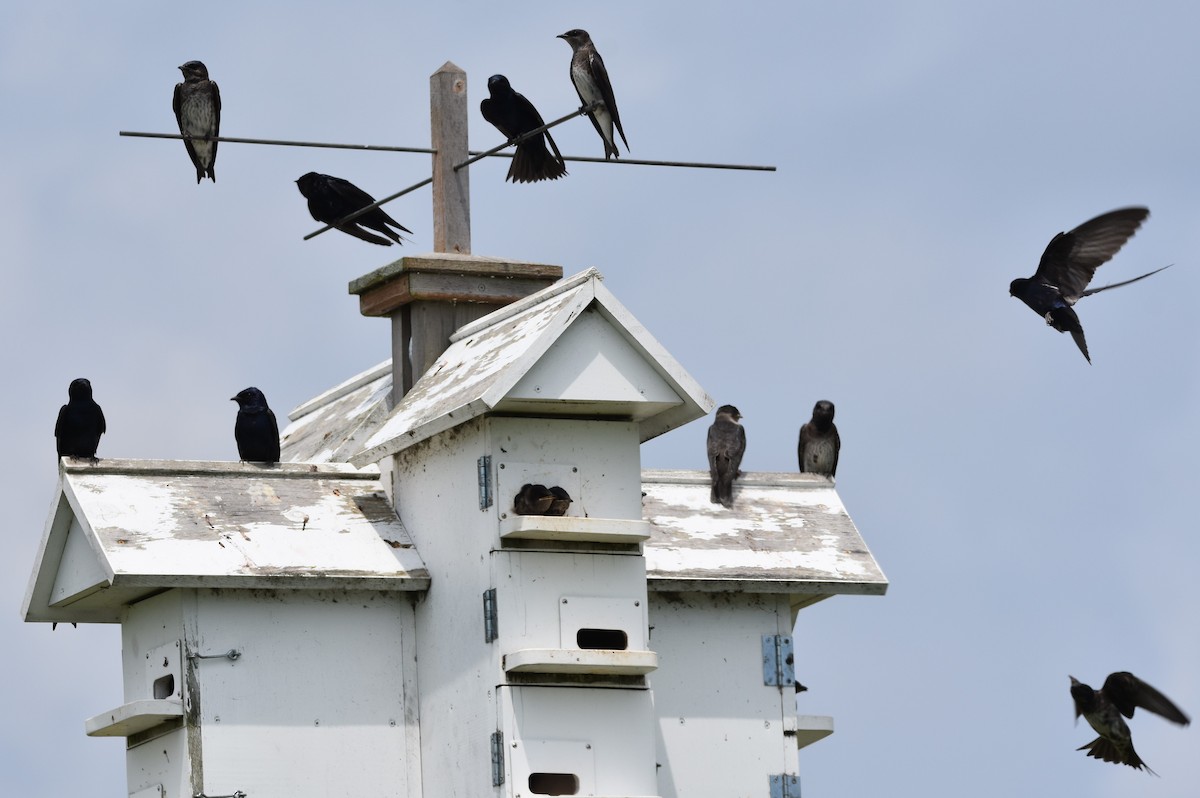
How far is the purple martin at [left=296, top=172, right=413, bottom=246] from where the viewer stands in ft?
57.3

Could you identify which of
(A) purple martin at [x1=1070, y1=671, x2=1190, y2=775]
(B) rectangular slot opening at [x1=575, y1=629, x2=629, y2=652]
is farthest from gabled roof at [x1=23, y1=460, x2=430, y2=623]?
(A) purple martin at [x1=1070, y1=671, x2=1190, y2=775]

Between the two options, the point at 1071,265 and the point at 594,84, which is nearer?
the point at 1071,265

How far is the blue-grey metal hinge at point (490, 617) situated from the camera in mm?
13719

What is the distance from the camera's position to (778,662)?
1539 cm

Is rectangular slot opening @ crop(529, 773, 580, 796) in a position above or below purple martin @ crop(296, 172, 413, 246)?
below

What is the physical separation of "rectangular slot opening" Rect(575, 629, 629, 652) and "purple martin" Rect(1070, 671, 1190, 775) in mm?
2632

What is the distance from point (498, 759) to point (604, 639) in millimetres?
995

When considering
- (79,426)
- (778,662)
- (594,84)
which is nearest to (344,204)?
(594,84)

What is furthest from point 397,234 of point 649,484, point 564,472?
point 564,472

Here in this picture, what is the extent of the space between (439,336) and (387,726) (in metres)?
2.89

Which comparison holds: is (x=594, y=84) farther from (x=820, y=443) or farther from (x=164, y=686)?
(x=164, y=686)

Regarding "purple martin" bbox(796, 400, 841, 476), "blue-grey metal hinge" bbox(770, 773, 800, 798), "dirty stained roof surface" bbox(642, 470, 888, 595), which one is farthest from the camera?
"purple martin" bbox(796, 400, 841, 476)

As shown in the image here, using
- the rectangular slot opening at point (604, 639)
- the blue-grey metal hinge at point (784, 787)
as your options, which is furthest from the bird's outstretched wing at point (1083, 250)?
the rectangular slot opening at point (604, 639)

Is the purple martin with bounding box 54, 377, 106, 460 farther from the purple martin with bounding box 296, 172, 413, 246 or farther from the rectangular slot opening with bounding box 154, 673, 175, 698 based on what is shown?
the purple martin with bounding box 296, 172, 413, 246
